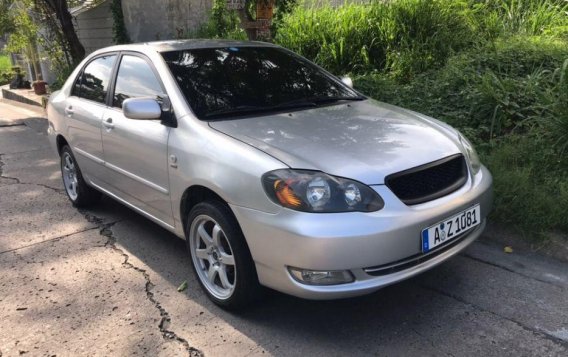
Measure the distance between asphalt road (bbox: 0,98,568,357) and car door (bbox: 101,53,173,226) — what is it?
1.68 ft

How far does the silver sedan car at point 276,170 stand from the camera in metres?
2.62

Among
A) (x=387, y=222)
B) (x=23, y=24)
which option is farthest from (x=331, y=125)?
(x=23, y=24)

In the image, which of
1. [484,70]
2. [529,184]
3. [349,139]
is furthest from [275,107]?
[484,70]

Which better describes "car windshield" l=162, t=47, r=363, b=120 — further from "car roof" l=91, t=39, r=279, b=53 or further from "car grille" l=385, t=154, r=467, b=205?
"car grille" l=385, t=154, r=467, b=205

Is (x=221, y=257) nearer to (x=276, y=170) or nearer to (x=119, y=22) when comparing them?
(x=276, y=170)

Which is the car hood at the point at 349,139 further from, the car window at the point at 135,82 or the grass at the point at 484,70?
the grass at the point at 484,70

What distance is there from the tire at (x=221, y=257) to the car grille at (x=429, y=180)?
89 centimetres

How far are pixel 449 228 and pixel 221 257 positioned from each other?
4.33ft

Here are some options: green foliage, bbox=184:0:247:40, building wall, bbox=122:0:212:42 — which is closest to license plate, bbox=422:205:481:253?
green foliage, bbox=184:0:247:40

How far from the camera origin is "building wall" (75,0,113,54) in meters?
13.2

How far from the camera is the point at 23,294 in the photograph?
353 centimetres

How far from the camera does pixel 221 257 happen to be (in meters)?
3.11

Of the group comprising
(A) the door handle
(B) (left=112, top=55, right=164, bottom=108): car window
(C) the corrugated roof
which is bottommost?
(A) the door handle

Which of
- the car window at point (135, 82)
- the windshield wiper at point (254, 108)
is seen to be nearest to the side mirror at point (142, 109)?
the car window at point (135, 82)
